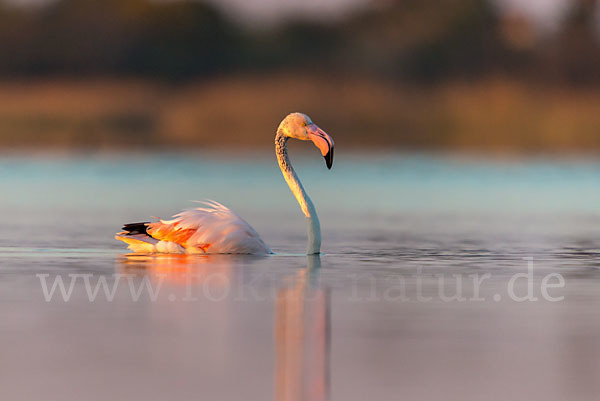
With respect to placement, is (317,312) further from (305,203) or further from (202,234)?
(305,203)

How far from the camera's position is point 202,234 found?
10.1 m

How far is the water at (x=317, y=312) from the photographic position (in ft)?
17.8

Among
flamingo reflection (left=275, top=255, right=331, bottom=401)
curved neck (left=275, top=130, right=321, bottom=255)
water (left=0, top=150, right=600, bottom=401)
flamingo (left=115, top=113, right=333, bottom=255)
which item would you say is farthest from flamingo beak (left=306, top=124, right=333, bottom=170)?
flamingo reflection (left=275, top=255, right=331, bottom=401)

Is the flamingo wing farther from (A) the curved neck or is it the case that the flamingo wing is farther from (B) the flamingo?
(A) the curved neck

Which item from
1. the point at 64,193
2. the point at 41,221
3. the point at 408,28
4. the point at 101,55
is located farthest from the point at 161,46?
the point at 41,221

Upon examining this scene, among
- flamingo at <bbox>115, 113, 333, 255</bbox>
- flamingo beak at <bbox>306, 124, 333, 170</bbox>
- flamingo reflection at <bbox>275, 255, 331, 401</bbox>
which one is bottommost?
flamingo reflection at <bbox>275, 255, 331, 401</bbox>

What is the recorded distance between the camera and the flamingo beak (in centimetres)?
1027

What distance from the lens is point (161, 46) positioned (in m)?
54.5

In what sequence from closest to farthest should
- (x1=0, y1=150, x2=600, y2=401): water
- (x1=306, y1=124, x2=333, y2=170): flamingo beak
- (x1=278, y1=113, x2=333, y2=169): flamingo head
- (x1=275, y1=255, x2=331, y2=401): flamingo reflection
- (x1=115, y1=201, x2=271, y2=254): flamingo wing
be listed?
(x1=275, y1=255, x2=331, y2=401): flamingo reflection, (x1=0, y1=150, x2=600, y2=401): water, (x1=115, y1=201, x2=271, y2=254): flamingo wing, (x1=306, y1=124, x2=333, y2=170): flamingo beak, (x1=278, y1=113, x2=333, y2=169): flamingo head

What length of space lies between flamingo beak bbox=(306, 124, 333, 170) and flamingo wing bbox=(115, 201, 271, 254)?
0.87 metres

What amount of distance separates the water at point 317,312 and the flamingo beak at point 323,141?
84 cm

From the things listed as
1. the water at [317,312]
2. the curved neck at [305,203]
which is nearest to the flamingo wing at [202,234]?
the water at [317,312]

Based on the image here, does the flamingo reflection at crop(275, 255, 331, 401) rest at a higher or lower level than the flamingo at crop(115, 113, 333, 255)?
lower

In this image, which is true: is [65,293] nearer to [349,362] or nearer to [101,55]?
[349,362]
